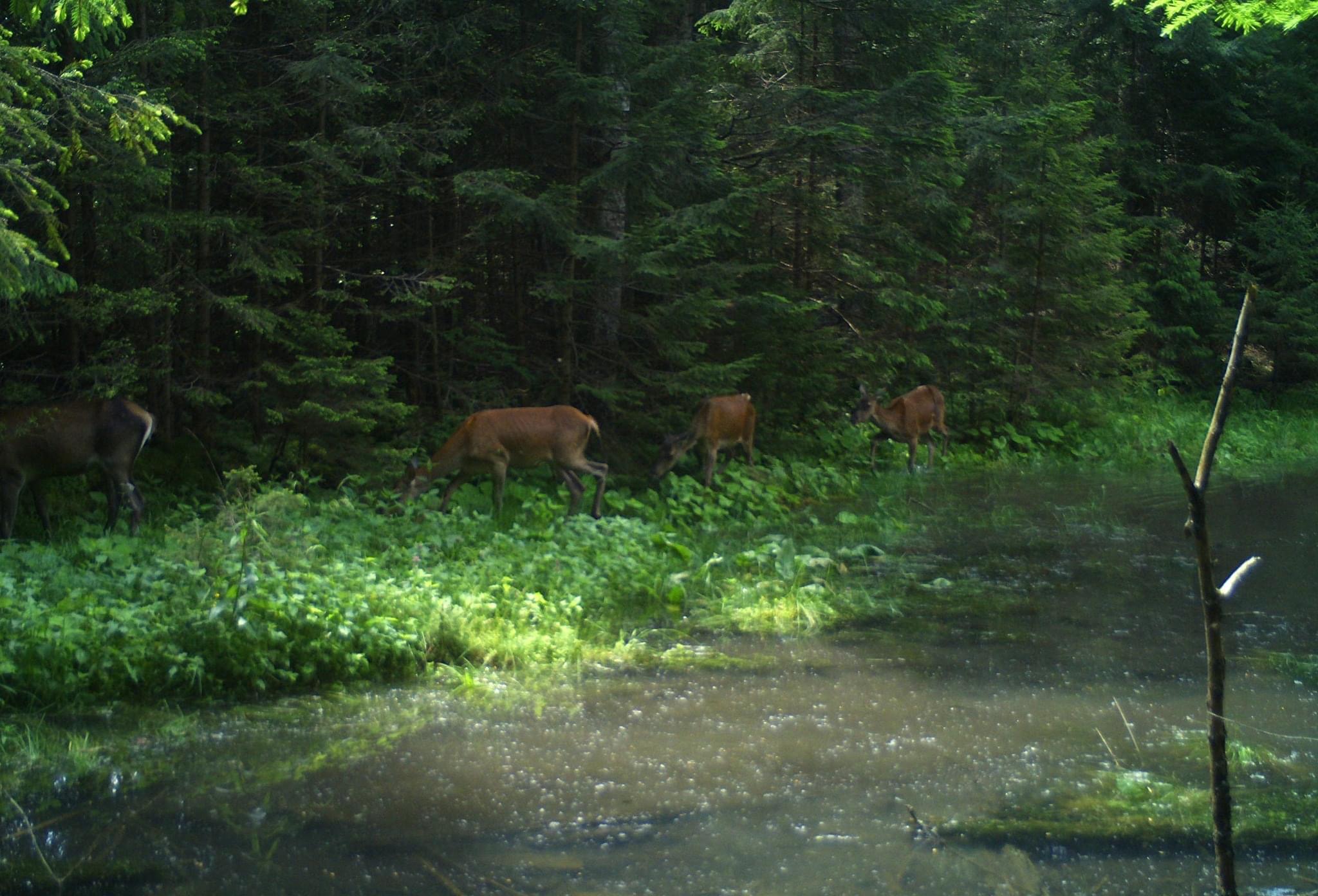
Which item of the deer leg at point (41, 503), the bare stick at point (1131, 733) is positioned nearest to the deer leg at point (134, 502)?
the deer leg at point (41, 503)

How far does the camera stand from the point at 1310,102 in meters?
31.4

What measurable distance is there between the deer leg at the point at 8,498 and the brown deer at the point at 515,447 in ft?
11.4

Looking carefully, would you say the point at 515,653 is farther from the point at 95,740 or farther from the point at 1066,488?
the point at 1066,488

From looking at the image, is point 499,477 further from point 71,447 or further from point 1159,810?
point 1159,810

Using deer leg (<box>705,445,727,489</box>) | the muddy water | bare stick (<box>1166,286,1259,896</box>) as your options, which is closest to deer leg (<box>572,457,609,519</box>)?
deer leg (<box>705,445,727,489</box>)

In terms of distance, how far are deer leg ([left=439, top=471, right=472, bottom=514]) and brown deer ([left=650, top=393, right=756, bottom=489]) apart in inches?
99.9

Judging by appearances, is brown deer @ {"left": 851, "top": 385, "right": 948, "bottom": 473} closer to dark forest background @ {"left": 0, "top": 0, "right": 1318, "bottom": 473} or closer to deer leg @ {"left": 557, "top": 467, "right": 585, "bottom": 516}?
dark forest background @ {"left": 0, "top": 0, "right": 1318, "bottom": 473}

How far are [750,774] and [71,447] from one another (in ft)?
24.8

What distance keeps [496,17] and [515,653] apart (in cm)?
952

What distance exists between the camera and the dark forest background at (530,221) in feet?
36.8

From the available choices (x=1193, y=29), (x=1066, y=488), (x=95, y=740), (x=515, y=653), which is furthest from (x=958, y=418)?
(x=95, y=740)

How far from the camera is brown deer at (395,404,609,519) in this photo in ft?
43.2

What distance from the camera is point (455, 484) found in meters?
13.2

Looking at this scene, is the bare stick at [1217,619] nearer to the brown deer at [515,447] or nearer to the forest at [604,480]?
the forest at [604,480]
